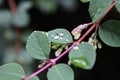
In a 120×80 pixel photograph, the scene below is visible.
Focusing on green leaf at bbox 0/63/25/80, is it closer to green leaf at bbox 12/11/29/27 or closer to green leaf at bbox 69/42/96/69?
green leaf at bbox 69/42/96/69

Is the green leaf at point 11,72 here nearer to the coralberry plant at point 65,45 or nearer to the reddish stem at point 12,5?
the coralberry plant at point 65,45

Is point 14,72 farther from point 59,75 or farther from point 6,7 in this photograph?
point 6,7

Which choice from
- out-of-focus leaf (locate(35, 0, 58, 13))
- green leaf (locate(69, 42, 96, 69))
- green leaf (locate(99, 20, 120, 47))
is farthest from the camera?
out-of-focus leaf (locate(35, 0, 58, 13))

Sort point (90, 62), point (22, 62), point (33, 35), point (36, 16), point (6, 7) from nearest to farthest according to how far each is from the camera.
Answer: point (90, 62) < point (33, 35) < point (22, 62) < point (6, 7) < point (36, 16)

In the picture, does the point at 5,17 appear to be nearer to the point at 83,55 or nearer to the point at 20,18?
the point at 20,18

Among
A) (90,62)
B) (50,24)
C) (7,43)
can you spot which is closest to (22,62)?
(7,43)

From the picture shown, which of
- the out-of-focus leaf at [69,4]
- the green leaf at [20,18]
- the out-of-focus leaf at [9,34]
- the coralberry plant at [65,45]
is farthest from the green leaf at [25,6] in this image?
the coralberry plant at [65,45]

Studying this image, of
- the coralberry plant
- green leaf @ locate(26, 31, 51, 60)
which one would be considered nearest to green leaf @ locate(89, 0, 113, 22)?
the coralberry plant
